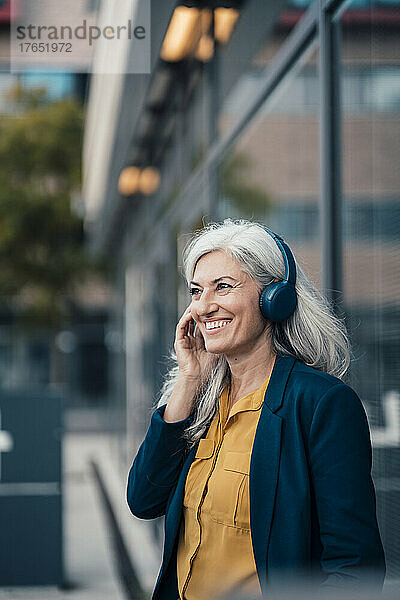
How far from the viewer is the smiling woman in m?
1.53

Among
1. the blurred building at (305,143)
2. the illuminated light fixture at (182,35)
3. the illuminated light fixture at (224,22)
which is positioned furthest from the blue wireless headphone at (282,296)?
the illuminated light fixture at (182,35)

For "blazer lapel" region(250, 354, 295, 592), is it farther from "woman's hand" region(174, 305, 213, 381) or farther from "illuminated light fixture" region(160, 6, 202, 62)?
"illuminated light fixture" region(160, 6, 202, 62)

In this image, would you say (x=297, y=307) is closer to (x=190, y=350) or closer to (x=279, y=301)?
(x=279, y=301)

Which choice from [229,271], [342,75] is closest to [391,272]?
[229,271]

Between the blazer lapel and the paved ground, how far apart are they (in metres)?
4.19

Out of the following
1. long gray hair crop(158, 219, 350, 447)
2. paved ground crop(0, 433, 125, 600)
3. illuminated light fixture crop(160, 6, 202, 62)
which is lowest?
paved ground crop(0, 433, 125, 600)

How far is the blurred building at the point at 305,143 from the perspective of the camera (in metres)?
2.11

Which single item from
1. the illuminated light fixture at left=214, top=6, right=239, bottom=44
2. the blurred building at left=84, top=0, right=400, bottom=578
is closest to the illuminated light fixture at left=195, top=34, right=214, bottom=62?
the blurred building at left=84, top=0, right=400, bottom=578

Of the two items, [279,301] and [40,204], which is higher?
[40,204]

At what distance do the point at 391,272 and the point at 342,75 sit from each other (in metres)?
0.65

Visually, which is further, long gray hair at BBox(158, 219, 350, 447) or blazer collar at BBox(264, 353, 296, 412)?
long gray hair at BBox(158, 219, 350, 447)

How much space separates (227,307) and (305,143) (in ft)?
3.77

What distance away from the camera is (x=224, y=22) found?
4305 mm

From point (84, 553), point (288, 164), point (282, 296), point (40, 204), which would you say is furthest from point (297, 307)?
point (40, 204)
